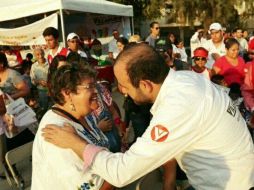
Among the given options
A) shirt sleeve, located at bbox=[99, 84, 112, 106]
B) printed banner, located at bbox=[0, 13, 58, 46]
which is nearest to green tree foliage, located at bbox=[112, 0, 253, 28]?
printed banner, located at bbox=[0, 13, 58, 46]

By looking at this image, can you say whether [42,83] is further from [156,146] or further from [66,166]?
[156,146]

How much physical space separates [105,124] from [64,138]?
217 centimetres

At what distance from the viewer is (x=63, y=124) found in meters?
2.00

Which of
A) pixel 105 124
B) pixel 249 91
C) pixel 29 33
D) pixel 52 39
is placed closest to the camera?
pixel 105 124

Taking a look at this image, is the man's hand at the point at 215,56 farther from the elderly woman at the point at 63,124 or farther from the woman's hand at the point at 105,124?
the elderly woman at the point at 63,124

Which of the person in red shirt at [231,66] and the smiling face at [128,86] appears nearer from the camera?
the smiling face at [128,86]

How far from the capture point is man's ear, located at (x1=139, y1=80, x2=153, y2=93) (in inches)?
73.7

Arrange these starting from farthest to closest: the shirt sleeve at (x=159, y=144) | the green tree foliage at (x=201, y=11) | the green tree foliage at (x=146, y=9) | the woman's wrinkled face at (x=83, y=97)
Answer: the green tree foliage at (x=201, y=11) < the green tree foliage at (x=146, y=9) < the woman's wrinkled face at (x=83, y=97) < the shirt sleeve at (x=159, y=144)

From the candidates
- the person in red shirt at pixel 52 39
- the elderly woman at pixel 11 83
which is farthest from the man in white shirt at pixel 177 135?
the person in red shirt at pixel 52 39

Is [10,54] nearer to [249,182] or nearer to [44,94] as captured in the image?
[44,94]

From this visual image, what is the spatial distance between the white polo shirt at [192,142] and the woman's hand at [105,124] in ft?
6.75

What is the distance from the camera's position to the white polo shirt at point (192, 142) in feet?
5.85

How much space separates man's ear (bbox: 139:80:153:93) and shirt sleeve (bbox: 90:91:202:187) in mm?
109

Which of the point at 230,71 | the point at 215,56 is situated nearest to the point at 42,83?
the point at 215,56
